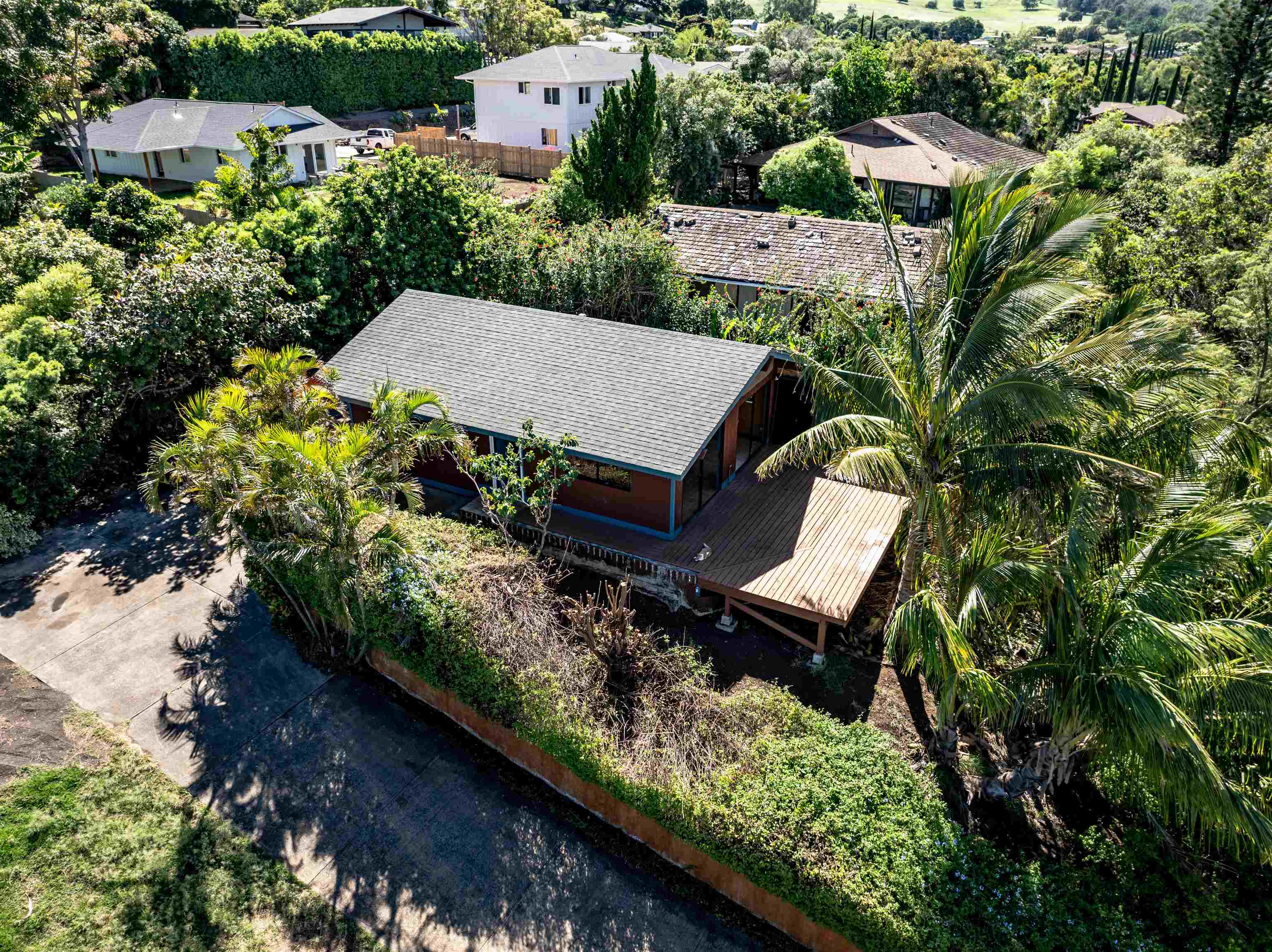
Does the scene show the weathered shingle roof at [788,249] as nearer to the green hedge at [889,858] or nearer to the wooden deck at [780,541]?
the wooden deck at [780,541]

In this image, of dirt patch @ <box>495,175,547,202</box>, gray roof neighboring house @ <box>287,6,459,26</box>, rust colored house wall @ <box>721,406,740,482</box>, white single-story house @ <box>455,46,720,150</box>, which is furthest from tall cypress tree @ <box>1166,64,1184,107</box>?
rust colored house wall @ <box>721,406,740,482</box>

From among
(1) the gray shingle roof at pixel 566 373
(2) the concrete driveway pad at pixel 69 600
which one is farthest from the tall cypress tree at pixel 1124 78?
(2) the concrete driveway pad at pixel 69 600

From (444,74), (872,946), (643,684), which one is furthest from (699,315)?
(444,74)

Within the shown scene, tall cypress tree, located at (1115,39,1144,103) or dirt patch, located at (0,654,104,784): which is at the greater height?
tall cypress tree, located at (1115,39,1144,103)

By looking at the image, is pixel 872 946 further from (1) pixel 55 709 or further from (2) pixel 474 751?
(1) pixel 55 709

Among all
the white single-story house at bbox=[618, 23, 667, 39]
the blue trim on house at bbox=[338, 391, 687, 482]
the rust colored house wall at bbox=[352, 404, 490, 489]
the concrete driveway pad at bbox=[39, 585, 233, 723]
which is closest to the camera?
the concrete driveway pad at bbox=[39, 585, 233, 723]

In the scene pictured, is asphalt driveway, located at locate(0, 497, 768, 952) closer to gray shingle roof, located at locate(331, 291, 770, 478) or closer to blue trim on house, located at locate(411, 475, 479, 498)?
blue trim on house, located at locate(411, 475, 479, 498)

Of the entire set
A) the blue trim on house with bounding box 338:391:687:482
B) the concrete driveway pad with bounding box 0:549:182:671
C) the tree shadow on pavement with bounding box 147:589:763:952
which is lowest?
the tree shadow on pavement with bounding box 147:589:763:952
